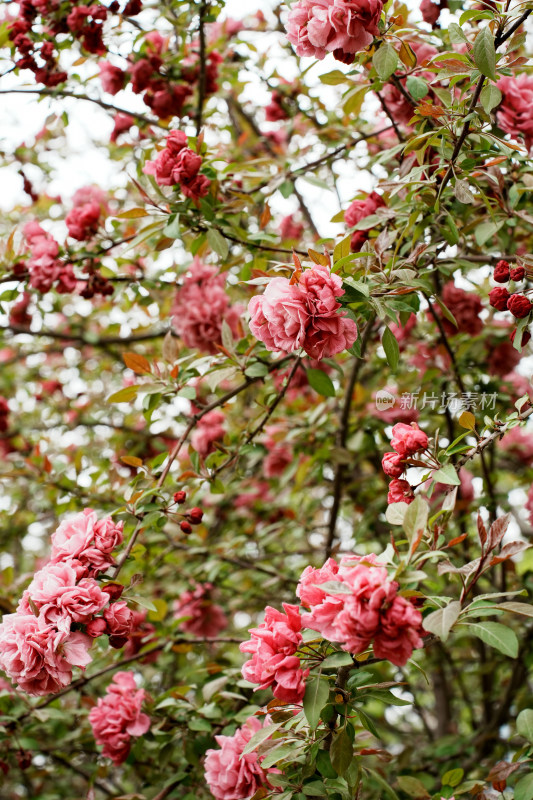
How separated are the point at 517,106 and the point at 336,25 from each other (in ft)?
2.03

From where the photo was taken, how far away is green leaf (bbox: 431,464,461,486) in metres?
1.00

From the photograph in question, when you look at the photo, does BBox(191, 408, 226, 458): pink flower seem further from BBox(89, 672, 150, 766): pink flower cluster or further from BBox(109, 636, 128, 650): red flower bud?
BBox(109, 636, 128, 650): red flower bud

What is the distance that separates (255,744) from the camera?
0.98 metres


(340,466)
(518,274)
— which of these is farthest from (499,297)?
(340,466)

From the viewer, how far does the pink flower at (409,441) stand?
105 centimetres

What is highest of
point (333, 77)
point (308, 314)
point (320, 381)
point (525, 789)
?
point (333, 77)

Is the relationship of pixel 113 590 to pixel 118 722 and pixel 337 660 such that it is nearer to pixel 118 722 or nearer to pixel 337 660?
pixel 337 660

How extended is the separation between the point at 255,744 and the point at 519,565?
2.72 m

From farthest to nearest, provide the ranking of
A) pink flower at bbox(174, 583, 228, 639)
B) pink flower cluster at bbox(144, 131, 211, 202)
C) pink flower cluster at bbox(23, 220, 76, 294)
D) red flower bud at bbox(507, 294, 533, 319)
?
pink flower at bbox(174, 583, 228, 639) < pink flower cluster at bbox(23, 220, 76, 294) < pink flower cluster at bbox(144, 131, 211, 202) < red flower bud at bbox(507, 294, 533, 319)

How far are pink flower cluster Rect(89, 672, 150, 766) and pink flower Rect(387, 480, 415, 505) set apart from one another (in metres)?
0.84

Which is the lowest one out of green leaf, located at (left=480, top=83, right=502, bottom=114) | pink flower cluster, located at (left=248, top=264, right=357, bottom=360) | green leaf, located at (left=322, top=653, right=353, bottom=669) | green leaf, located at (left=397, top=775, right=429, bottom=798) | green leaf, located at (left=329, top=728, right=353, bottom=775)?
green leaf, located at (left=397, top=775, right=429, bottom=798)

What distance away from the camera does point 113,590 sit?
110cm

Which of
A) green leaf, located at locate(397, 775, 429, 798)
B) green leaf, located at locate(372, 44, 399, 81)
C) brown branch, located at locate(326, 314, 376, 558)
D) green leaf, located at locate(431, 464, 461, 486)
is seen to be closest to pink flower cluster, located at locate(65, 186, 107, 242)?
brown branch, located at locate(326, 314, 376, 558)

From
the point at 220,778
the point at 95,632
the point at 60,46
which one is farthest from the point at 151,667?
the point at 60,46
